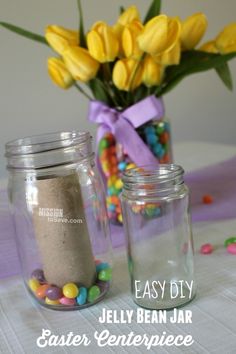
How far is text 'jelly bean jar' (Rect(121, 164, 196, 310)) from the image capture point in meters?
0.49

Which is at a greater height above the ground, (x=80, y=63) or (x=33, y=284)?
(x=80, y=63)

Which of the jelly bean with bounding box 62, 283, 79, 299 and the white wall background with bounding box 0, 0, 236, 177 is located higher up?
the white wall background with bounding box 0, 0, 236, 177

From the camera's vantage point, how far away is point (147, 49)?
66 centimetres


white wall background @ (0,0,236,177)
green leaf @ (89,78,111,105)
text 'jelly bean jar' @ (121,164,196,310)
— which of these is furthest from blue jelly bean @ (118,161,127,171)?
white wall background @ (0,0,236,177)

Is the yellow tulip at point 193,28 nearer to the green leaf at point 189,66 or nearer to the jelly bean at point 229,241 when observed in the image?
the green leaf at point 189,66

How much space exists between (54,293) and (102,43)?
1.18 feet

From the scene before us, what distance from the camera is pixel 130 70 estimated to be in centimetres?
69

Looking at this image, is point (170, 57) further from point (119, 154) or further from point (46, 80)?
point (46, 80)

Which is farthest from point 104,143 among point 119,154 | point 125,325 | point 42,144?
point 125,325

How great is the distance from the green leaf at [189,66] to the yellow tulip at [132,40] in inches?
3.3

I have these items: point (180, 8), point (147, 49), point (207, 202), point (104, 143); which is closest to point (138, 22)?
point (147, 49)

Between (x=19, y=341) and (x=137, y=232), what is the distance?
18 centimetres

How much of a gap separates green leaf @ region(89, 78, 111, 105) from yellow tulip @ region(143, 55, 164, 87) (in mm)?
70

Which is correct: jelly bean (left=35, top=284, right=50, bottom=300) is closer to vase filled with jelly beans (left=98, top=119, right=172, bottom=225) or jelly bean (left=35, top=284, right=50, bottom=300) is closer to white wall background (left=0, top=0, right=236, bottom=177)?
vase filled with jelly beans (left=98, top=119, right=172, bottom=225)
